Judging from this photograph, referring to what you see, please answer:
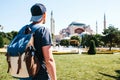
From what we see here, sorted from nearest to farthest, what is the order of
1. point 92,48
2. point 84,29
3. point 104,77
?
point 104,77 → point 92,48 → point 84,29

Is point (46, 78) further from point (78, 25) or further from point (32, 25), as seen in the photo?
point (78, 25)

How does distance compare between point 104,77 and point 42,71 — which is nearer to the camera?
point 42,71

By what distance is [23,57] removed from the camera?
323cm

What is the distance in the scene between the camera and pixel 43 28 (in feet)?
11.4

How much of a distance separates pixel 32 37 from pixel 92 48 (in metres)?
34.8

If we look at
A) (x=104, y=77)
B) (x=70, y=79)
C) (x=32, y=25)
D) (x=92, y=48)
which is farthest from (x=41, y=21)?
(x=92, y=48)

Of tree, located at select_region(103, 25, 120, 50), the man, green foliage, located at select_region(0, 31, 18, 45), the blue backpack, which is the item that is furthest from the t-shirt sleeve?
green foliage, located at select_region(0, 31, 18, 45)

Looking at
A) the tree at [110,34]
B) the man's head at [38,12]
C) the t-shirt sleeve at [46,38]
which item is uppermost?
the tree at [110,34]

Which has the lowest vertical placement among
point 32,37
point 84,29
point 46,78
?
point 46,78

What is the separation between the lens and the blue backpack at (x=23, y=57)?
10.6ft

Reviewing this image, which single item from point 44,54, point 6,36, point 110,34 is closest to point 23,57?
point 44,54

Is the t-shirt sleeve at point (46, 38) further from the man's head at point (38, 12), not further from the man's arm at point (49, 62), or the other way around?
the man's head at point (38, 12)

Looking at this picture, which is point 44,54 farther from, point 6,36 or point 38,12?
point 6,36

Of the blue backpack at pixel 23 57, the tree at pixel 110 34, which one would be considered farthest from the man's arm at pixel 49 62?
the tree at pixel 110 34
